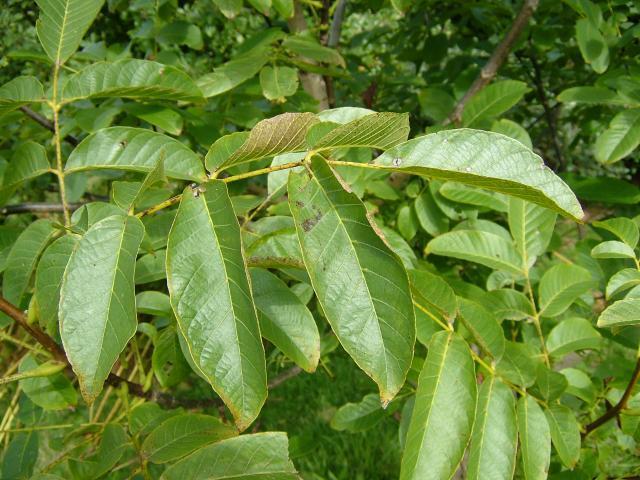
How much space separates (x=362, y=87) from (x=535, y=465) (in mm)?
1323

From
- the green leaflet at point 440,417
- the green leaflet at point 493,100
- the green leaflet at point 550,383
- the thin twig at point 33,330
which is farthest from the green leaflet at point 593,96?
the thin twig at point 33,330

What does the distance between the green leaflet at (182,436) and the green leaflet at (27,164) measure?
1.45ft

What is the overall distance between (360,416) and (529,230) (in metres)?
0.52

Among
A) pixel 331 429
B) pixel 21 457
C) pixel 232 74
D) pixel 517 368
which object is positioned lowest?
pixel 331 429

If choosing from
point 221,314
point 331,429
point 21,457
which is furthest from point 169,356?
point 331,429

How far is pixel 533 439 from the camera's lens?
0.89 metres

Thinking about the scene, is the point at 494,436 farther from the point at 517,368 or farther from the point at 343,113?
the point at 343,113

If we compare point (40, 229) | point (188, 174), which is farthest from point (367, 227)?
point (40, 229)

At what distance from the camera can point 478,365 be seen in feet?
3.34

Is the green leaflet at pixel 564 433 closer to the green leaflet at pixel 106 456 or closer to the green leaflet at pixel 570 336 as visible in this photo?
the green leaflet at pixel 570 336

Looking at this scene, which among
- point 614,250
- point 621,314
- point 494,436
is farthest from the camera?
point 614,250

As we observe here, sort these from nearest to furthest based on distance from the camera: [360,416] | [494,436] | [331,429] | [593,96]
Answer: [494,436]
[360,416]
[593,96]
[331,429]

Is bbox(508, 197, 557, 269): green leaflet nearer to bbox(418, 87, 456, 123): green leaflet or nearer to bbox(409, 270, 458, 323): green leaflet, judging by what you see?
bbox(409, 270, 458, 323): green leaflet

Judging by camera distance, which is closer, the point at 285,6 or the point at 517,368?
the point at 517,368
